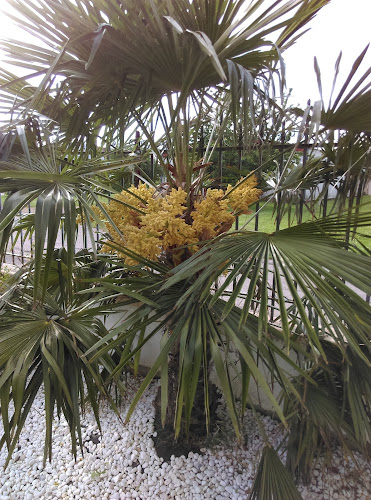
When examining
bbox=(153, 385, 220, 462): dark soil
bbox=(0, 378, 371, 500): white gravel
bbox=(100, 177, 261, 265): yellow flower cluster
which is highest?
bbox=(100, 177, 261, 265): yellow flower cluster

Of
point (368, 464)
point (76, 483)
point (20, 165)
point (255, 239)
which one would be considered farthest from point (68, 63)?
point (368, 464)

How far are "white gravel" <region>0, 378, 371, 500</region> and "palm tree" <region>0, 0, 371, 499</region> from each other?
1.13 feet

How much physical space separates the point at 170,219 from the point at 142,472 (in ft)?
4.44

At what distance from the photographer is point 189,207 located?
152cm

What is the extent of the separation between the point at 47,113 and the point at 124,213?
0.58 metres

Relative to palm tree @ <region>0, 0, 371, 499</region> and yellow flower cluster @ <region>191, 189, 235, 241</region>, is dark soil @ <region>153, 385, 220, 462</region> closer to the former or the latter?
palm tree @ <region>0, 0, 371, 499</region>

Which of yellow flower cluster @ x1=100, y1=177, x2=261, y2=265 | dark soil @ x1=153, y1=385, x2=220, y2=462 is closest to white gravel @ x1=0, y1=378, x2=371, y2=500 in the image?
dark soil @ x1=153, y1=385, x2=220, y2=462

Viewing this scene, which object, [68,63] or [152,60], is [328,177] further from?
[68,63]

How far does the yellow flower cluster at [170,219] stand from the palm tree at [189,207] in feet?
0.22

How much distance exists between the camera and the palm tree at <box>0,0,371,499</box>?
1024mm

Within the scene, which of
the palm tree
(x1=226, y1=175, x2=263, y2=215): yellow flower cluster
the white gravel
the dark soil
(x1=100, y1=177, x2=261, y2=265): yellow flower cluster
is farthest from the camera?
the dark soil

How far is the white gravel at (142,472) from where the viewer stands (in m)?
1.60

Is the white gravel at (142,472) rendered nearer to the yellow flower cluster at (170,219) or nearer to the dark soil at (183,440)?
Result: the dark soil at (183,440)

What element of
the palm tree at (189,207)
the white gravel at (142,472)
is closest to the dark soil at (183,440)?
the white gravel at (142,472)
